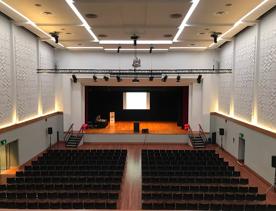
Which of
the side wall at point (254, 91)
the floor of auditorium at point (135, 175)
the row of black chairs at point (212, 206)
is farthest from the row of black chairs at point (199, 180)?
the row of black chairs at point (212, 206)

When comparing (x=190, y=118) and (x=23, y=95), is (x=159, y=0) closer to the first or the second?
(x=23, y=95)

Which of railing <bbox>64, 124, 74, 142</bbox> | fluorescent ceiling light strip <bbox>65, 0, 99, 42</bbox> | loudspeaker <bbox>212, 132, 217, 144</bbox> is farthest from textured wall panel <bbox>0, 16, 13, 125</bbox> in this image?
loudspeaker <bbox>212, 132, 217, 144</bbox>

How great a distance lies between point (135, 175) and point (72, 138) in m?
8.84

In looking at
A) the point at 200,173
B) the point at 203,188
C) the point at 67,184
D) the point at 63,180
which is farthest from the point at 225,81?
the point at 67,184

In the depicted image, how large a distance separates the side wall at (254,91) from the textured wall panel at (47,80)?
12.1 m

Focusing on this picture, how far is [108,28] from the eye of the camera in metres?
13.7

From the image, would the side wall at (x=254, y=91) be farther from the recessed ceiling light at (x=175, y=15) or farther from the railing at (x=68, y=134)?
the railing at (x=68, y=134)

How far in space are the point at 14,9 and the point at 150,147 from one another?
12957mm

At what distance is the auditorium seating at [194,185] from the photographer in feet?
28.0

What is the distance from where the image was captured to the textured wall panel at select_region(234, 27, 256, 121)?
1439 centimetres

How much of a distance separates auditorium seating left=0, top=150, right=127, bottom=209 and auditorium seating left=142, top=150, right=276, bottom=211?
1366mm

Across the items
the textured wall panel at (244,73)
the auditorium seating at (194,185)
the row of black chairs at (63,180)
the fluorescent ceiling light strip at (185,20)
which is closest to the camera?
the auditorium seating at (194,185)

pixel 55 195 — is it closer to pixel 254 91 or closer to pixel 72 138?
pixel 254 91

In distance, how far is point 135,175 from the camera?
44.0 feet
